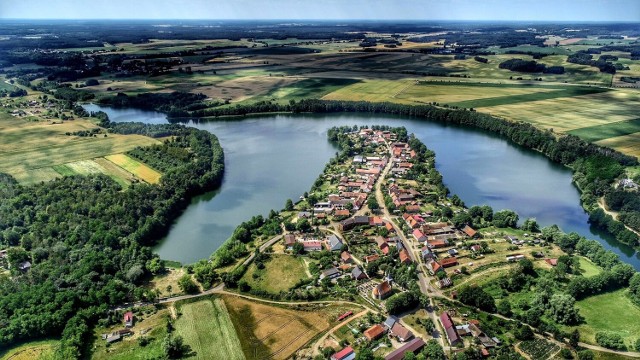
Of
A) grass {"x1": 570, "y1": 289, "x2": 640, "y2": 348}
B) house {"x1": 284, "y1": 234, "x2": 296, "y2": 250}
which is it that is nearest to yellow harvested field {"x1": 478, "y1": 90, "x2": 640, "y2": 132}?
grass {"x1": 570, "y1": 289, "x2": 640, "y2": 348}

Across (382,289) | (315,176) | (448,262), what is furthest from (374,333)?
(315,176)

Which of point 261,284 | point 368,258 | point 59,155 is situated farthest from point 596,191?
point 59,155

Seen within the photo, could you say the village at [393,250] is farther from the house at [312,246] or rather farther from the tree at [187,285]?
the tree at [187,285]

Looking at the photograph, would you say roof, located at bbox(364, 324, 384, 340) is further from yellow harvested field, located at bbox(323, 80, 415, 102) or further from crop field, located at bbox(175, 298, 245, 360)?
yellow harvested field, located at bbox(323, 80, 415, 102)

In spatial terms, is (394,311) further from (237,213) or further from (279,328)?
(237,213)

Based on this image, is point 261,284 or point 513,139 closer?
point 261,284

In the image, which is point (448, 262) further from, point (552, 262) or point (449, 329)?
point (449, 329)
